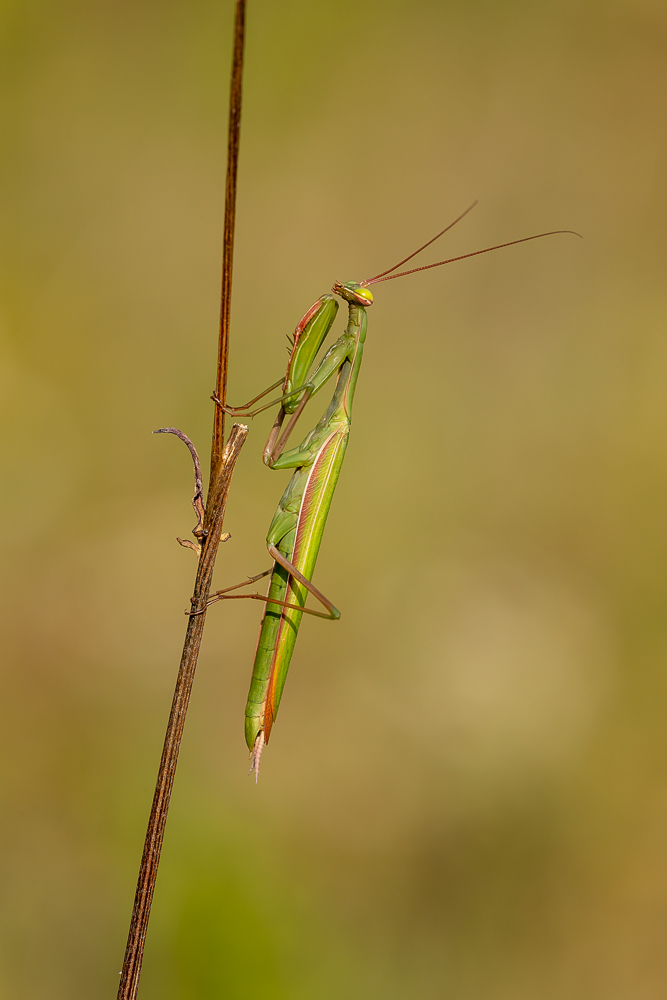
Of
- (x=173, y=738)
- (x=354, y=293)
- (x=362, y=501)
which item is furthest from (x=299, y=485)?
(x=362, y=501)

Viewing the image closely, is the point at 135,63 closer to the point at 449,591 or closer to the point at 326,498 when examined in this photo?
the point at 326,498

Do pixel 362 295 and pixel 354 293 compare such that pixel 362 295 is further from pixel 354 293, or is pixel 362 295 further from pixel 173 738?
pixel 173 738

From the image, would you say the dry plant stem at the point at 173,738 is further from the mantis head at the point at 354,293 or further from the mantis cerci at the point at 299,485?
the mantis head at the point at 354,293

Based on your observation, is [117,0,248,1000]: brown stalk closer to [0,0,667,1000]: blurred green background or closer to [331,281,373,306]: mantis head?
[331,281,373,306]: mantis head

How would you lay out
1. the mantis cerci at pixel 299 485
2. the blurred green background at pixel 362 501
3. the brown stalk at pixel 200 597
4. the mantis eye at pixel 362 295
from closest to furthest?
the brown stalk at pixel 200 597 → the mantis cerci at pixel 299 485 → the mantis eye at pixel 362 295 → the blurred green background at pixel 362 501

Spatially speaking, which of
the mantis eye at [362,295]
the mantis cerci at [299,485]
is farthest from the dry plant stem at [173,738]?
the mantis eye at [362,295]

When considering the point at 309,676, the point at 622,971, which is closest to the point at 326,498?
the point at 309,676

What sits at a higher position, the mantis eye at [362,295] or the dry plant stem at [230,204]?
the mantis eye at [362,295]
